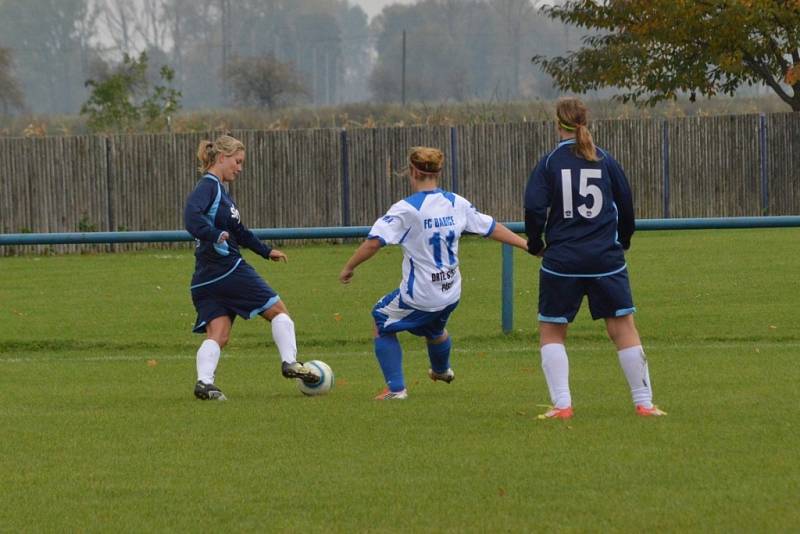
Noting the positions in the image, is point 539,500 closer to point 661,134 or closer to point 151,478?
point 151,478

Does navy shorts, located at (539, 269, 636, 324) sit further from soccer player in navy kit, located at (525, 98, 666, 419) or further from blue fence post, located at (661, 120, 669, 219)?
blue fence post, located at (661, 120, 669, 219)

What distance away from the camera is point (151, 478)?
6.91m

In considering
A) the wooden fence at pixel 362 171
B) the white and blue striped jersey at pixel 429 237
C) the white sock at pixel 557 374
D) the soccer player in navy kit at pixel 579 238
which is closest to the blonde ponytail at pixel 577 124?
the soccer player in navy kit at pixel 579 238

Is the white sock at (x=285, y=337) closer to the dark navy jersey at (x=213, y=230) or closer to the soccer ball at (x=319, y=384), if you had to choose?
the soccer ball at (x=319, y=384)

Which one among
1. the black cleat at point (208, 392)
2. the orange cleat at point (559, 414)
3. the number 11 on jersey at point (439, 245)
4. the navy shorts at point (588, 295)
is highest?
the number 11 on jersey at point (439, 245)

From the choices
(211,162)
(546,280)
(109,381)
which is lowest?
(109,381)

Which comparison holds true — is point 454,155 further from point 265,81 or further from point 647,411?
point 265,81

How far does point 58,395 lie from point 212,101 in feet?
601

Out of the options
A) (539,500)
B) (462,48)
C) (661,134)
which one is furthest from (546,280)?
(462,48)

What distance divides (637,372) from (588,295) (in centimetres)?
49

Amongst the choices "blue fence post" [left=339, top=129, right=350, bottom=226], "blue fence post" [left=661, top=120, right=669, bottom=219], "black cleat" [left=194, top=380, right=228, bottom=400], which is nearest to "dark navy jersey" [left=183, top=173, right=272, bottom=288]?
"black cleat" [left=194, top=380, right=228, bottom=400]

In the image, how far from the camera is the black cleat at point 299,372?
949 centimetres

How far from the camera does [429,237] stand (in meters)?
9.05

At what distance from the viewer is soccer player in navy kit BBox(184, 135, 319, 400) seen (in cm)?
952
